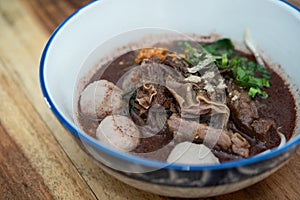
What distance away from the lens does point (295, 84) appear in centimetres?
226

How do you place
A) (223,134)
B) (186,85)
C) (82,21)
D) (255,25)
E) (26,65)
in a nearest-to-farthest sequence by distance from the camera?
(223,134)
(186,85)
(82,21)
(255,25)
(26,65)

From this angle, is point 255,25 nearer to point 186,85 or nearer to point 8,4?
point 186,85

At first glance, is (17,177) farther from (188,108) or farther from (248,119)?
(248,119)

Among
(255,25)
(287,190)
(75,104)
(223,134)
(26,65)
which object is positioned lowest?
(26,65)

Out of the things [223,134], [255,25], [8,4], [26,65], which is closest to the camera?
[223,134]

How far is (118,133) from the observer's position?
1876 mm

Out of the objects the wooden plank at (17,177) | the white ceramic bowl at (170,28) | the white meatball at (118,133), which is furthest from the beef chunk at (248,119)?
the wooden plank at (17,177)

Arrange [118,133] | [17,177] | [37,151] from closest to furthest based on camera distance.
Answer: [118,133], [17,177], [37,151]

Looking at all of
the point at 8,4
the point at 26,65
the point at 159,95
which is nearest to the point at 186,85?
the point at 159,95

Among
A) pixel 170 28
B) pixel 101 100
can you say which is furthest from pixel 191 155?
pixel 170 28

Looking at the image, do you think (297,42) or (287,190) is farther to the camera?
(297,42)

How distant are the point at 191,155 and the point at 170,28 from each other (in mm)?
1117

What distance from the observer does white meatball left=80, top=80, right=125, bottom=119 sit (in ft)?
6.73

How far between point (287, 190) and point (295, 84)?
622 mm
